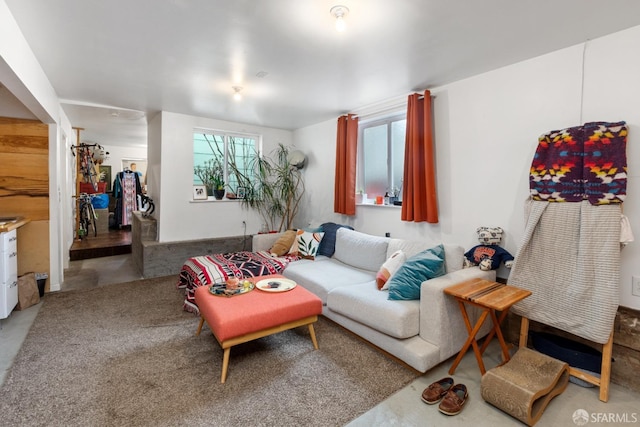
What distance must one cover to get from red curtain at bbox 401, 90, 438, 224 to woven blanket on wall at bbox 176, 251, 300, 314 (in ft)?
5.09

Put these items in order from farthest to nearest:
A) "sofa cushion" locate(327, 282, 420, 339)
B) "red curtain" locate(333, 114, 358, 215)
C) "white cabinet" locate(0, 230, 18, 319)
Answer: "red curtain" locate(333, 114, 358, 215), "white cabinet" locate(0, 230, 18, 319), "sofa cushion" locate(327, 282, 420, 339)

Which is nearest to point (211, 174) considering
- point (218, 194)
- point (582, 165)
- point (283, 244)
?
point (218, 194)

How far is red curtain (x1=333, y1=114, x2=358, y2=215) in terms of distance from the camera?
399 centimetres

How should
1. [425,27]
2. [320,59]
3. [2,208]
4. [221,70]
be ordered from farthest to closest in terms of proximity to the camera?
[2,208] < [221,70] < [320,59] < [425,27]

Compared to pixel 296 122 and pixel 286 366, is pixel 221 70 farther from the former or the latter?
pixel 286 366

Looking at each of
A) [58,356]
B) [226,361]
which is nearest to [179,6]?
[226,361]

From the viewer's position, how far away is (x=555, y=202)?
215 cm

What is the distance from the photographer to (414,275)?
2334mm

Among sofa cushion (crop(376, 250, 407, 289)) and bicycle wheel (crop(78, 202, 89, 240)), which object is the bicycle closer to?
bicycle wheel (crop(78, 202, 89, 240))

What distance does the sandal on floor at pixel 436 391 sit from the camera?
1.80 m

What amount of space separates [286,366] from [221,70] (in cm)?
251

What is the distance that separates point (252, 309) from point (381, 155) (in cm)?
263

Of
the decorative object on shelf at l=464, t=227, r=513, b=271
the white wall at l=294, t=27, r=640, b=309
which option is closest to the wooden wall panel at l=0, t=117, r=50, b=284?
the white wall at l=294, t=27, r=640, b=309

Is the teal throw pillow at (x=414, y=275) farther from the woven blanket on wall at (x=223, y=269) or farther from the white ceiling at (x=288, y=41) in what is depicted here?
the white ceiling at (x=288, y=41)
